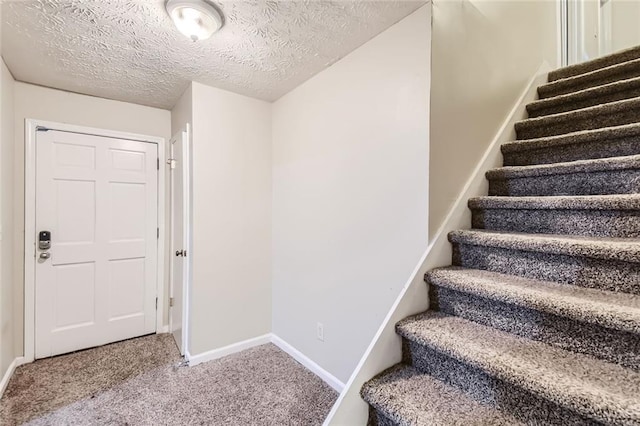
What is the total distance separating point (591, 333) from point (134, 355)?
301 centimetres

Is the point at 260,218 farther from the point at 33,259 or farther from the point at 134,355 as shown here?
the point at 33,259

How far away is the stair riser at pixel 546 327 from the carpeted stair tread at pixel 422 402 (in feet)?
1.02

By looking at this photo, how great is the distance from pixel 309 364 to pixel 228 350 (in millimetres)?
735

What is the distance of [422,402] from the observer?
3.24 ft

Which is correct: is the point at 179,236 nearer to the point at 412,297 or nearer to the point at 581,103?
the point at 412,297

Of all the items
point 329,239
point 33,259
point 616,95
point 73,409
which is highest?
point 616,95

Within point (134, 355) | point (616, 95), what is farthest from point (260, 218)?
point (616, 95)

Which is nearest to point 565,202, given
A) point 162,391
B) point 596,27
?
point 162,391

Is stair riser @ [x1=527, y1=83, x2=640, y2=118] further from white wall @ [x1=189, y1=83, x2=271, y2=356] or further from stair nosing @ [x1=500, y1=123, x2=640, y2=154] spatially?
white wall @ [x1=189, y1=83, x2=271, y2=356]

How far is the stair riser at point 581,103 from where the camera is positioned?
1717 mm

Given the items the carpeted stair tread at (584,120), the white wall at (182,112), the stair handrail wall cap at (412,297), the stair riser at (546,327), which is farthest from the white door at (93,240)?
the carpeted stair tread at (584,120)

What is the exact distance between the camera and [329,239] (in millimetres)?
2137

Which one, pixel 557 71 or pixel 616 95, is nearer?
pixel 616 95

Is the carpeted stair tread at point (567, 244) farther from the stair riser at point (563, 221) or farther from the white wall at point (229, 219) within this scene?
the white wall at point (229, 219)
